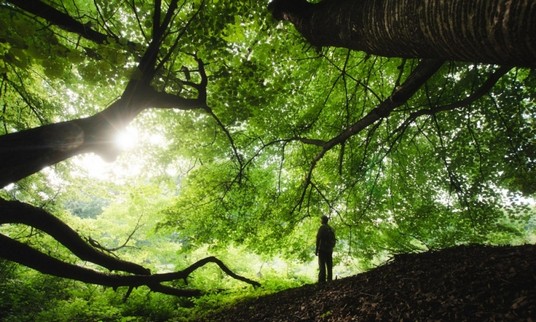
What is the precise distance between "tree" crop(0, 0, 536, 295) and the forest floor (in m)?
1.07

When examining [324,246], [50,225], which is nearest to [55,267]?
[50,225]

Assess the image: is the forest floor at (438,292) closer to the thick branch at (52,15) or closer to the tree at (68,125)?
the tree at (68,125)

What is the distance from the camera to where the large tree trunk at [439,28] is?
96cm

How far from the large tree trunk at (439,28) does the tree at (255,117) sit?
57 mm

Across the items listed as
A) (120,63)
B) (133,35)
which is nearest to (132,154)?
(133,35)

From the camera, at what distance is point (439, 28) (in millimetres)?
1298

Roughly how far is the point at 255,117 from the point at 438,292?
6278 mm

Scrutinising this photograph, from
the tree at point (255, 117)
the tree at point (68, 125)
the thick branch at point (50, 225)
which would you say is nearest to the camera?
the tree at point (68, 125)

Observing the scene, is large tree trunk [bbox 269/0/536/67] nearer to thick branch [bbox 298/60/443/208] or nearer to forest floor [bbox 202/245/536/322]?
thick branch [bbox 298/60/443/208]

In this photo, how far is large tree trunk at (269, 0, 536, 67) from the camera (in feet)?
3.17

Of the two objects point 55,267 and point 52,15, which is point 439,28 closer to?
point 52,15

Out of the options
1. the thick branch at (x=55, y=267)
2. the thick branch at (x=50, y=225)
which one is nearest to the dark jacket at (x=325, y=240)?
the thick branch at (x=55, y=267)

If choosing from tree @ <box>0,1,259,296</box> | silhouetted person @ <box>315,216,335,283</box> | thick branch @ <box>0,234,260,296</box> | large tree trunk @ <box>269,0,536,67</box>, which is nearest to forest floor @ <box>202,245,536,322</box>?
large tree trunk @ <box>269,0,536,67</box>

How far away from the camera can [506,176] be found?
7.54 meters
